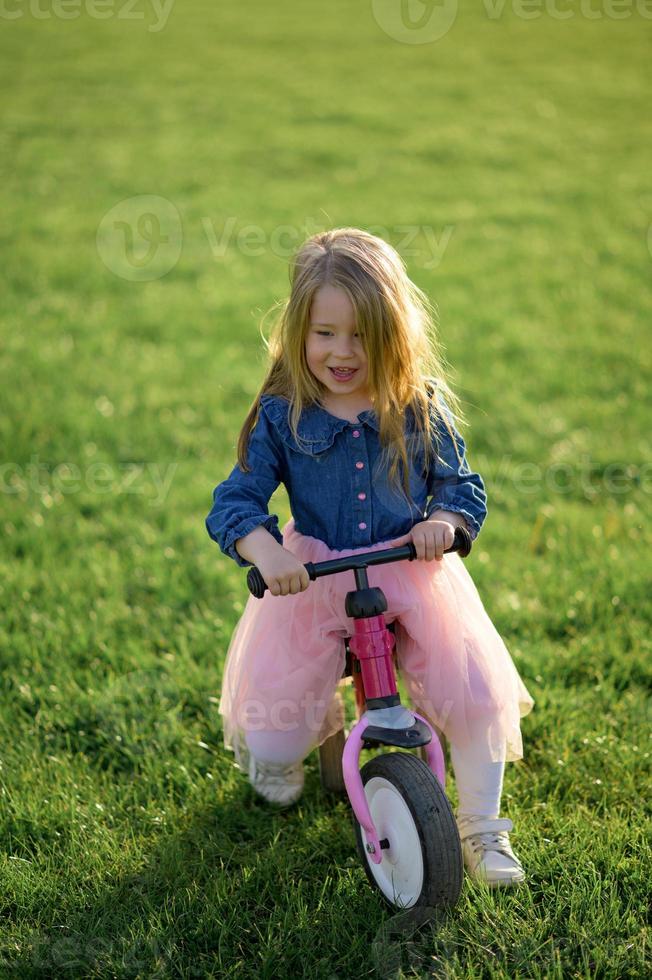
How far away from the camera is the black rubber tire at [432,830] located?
2.28 metres

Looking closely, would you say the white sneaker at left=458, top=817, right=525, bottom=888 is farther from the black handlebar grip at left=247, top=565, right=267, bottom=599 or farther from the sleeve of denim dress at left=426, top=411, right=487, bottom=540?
the black handlebar grip at left=247, top=565, right=267, bottom=599

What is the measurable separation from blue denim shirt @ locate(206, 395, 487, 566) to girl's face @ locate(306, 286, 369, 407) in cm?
11

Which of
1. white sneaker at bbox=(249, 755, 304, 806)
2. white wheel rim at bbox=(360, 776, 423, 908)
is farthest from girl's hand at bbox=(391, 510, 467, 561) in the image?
white sneaker at bbox=(249, 755, 304, 806)

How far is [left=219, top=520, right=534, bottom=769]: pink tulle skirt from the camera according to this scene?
2.65 metres

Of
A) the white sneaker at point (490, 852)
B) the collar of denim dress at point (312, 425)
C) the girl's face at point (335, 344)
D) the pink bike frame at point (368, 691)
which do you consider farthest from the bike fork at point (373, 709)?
the girl's face at point (335, 344)

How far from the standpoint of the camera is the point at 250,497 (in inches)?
103

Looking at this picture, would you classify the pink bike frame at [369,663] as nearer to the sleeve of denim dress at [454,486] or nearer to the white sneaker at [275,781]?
the sleeve of denim dress at [454,486]

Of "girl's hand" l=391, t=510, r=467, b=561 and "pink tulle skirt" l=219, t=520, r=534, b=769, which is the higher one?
"girl's hand" l=391, t=510, r=467, b=561

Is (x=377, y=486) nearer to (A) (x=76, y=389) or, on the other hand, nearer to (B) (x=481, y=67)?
(A) (x=76, y=389)

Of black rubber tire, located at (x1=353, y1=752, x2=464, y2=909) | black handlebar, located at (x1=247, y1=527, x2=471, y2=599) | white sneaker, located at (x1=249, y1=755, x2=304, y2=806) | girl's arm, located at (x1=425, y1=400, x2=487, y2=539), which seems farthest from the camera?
white sneaker, located at (x1=249, y1=755, x2=304, y2=806)

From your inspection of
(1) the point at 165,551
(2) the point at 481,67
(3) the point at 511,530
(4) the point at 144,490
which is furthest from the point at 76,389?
(2) the point at 481,67

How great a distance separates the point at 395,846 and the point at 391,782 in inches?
6.7

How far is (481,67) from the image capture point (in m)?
13.9

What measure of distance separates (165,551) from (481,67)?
11.8 m
